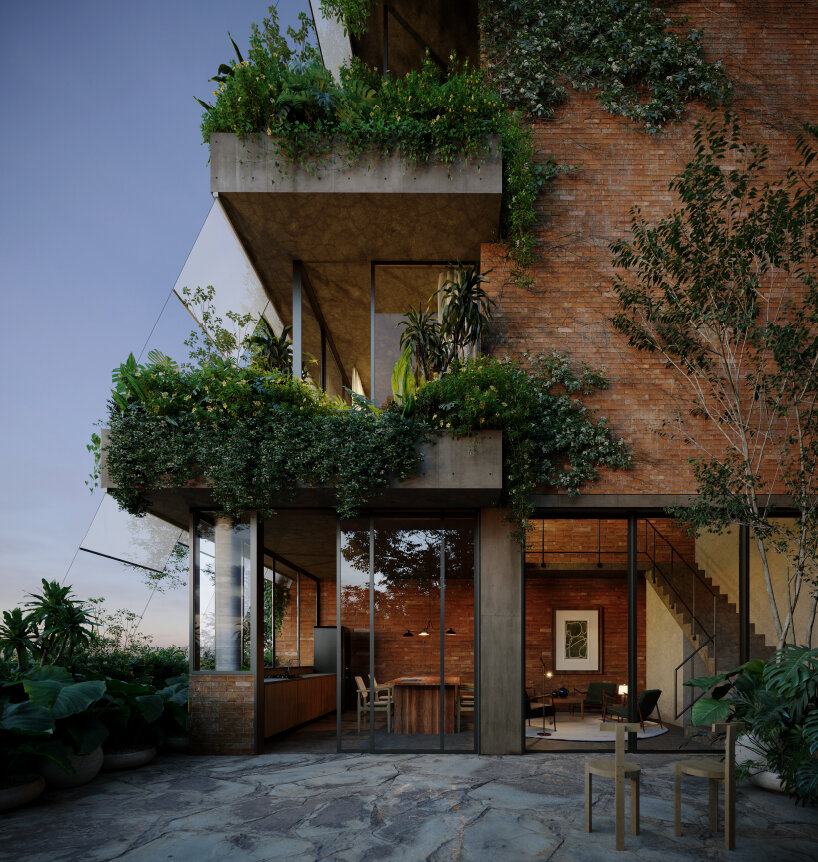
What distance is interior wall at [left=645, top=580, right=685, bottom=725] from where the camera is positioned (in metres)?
11.8

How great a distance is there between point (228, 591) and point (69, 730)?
255 cm

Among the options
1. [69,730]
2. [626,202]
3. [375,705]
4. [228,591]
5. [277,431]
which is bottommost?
[375,705]

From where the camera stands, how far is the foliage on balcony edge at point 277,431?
770cm

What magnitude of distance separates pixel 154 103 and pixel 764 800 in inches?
872

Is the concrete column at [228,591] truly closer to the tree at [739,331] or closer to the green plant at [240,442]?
the green plant at [240,442]

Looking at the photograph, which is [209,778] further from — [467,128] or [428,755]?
[467,128]

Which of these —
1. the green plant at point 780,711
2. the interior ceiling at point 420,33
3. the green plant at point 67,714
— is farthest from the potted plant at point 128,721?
the interior ceiling at point 420,33

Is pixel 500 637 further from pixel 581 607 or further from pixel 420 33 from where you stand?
pixel 420 33

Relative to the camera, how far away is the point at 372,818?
18.6 feet

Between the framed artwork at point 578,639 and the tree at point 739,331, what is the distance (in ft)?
19.9

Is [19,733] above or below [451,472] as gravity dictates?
below

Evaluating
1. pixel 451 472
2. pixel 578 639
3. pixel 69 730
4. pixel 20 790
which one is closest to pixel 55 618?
pixel 69 730

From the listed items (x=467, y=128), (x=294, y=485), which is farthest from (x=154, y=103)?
(x=294, y=485)

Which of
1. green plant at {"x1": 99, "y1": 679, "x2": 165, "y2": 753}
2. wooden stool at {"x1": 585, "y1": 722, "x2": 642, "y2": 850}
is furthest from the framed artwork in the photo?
wooden stool at {"x1": 585, "y1": 722, "x2": 642, "y2": 850}
